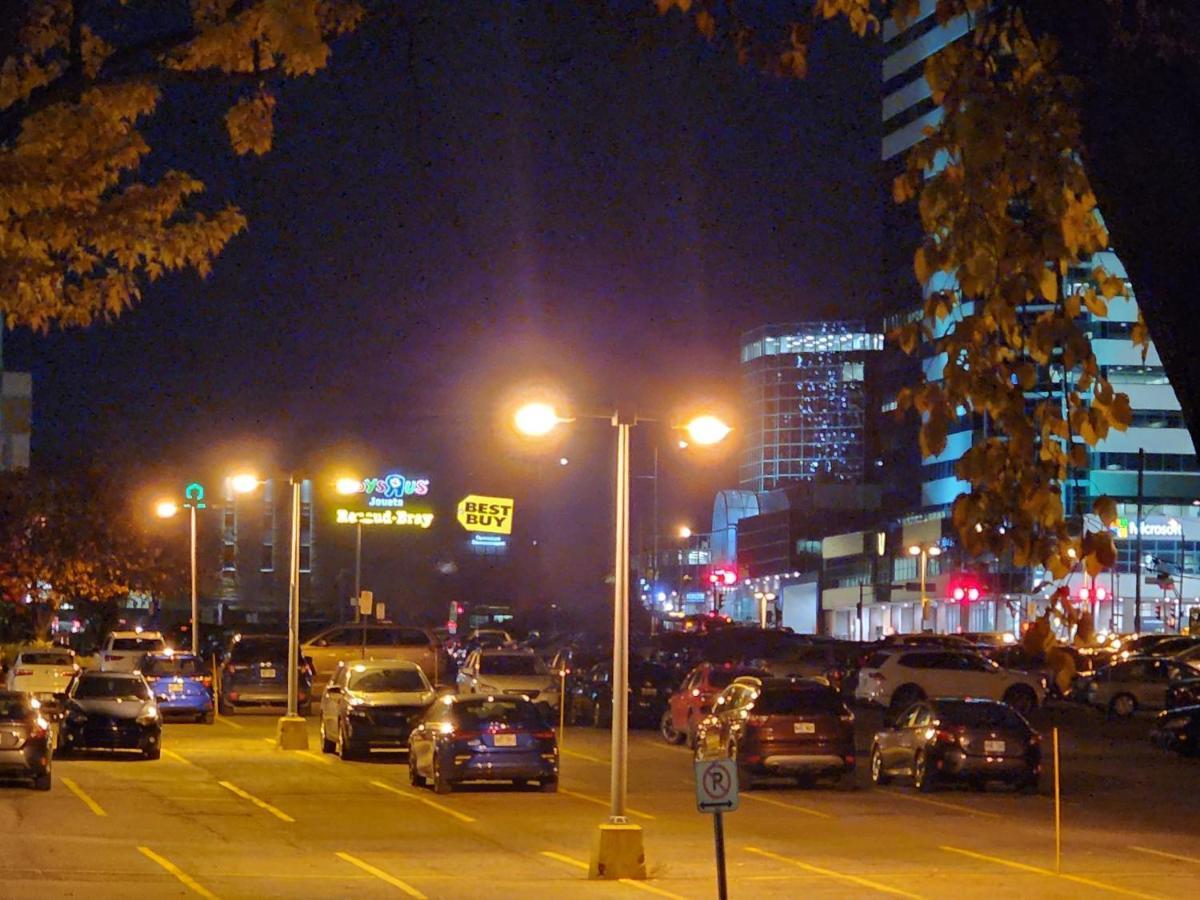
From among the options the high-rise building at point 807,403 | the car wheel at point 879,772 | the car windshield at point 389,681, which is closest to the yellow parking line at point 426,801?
the car windshield at point 389,681

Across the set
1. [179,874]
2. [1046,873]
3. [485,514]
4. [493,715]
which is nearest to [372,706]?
[493,715]

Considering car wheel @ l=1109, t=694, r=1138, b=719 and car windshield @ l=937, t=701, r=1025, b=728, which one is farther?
car wheel @ l=1109, t=694, r=1138, b=719

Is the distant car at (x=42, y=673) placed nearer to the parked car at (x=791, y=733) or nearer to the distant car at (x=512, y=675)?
the distant car at (x=512, y=675)

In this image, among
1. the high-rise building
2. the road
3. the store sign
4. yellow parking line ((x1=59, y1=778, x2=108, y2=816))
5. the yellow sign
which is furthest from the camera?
the high-rise building

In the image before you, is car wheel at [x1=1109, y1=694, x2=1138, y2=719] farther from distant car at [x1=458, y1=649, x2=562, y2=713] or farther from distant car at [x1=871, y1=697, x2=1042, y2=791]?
distant car at [x1=871, y1=697, x2=1042, y2=791]

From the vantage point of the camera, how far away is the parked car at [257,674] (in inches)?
1796

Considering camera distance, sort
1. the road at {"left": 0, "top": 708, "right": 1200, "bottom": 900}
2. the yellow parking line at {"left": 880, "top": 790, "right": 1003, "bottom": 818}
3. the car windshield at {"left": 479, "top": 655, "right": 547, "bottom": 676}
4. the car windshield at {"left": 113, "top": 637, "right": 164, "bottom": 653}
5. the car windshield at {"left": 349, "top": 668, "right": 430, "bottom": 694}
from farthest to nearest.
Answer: the car windshield at {"left": 113, "top": 637, "right": 164, "bottom": 653}, the car windshield at {"left": 479, "top": 655, "right": 547, "bottom": 676}, the car windshield at {"left": 349, "top": 668, "right": 430, "bottom": 694}, the yellow parking line at {"left": 880, "top": 790, "right": 1003, "bottom": 818}, the road at {"left": 0, "top": 708, "right": 1200, "bottom": 900}

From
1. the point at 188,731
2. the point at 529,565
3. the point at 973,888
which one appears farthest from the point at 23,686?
the point at 529,565

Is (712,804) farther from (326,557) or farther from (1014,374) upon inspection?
(326,557)

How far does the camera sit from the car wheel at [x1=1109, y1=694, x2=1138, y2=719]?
157ft

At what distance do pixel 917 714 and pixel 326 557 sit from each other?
64.9 m


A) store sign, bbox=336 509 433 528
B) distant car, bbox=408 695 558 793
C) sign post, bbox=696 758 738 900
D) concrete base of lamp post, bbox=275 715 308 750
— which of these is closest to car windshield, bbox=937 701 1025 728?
distant car, bbox=408 695 558 793

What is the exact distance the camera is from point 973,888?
59.5ft

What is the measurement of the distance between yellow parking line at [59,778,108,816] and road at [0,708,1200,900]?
0.20ft
